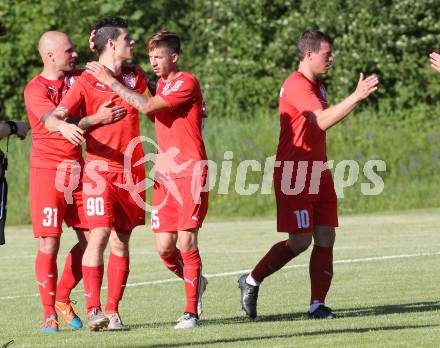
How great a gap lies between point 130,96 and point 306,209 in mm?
1832

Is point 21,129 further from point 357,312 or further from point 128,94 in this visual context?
point 357,312

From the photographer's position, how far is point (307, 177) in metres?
11.0

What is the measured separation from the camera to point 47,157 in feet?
36.1

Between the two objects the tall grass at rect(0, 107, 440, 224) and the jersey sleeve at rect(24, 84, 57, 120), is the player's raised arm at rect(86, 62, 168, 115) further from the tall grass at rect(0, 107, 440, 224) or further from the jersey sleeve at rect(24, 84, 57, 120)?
the tall grass at rect(0, 107, 440, 224)

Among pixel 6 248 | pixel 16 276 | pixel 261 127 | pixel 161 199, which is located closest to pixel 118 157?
pixel 161 199

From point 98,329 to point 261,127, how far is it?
20.9 meters

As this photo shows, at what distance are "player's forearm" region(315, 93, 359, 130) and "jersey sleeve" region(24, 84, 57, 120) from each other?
2.08 m

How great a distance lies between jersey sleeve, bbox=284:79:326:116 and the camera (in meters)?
10.9

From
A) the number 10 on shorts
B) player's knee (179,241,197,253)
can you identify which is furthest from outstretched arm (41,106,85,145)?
the number 10 on shorts

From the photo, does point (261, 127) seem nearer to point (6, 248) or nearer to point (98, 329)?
point (6, 248)

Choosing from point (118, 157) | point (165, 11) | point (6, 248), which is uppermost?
point (165, 11)

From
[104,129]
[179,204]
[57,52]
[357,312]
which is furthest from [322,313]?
[57,52]

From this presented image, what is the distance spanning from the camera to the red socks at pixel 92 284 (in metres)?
10.4

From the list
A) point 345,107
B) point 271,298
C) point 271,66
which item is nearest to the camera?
point 345,107
